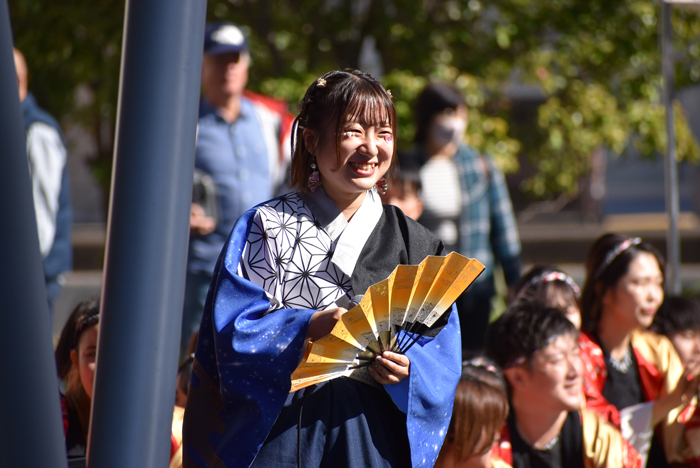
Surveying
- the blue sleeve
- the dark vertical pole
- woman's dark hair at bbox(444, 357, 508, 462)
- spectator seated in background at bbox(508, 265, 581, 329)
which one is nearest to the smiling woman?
the dark vertical pole

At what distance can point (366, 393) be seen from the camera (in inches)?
72.0

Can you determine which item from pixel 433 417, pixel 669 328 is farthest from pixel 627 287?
pixel 433 417

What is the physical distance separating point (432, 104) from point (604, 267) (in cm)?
106

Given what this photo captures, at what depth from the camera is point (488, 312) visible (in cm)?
388

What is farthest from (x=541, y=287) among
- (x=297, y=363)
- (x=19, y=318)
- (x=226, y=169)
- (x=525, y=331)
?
(x=19, y=318)

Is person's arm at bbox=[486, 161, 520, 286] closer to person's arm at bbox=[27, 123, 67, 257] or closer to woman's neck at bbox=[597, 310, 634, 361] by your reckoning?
woman's neck at bbox=[597, 310, 634, 361]

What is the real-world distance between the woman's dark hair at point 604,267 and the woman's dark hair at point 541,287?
0.07m

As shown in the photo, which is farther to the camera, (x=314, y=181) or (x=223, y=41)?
(x=223, y=41)

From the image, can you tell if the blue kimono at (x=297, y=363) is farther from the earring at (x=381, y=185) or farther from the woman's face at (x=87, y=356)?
the woman's face at (x=87, y=356)

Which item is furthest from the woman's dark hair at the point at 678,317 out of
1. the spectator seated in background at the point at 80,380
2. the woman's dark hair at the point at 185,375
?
the spectator seated in background at the point at 80,380

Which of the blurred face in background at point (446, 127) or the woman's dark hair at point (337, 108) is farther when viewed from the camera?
the blurred face in background at point (446, 127)

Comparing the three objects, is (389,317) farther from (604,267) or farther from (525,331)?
(604,267)

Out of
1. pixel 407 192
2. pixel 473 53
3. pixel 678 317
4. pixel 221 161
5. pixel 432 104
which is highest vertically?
pixel 473 53

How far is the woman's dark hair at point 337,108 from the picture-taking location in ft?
6.04
